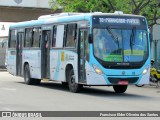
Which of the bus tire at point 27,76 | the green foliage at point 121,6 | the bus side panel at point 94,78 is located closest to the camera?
the bus side panel at point 94,78

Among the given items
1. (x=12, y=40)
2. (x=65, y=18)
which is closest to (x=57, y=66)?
(x=65, y=18)

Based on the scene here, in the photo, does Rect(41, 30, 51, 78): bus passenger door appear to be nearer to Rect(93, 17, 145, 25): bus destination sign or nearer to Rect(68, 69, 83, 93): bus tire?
Rect(68, 69, 83, 93): bus tire

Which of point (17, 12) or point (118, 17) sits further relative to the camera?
point (17, 12)

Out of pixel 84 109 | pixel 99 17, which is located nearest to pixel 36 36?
pixel 99 17

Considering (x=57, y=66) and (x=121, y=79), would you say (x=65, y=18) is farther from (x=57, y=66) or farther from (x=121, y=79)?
(x=121, y=79)

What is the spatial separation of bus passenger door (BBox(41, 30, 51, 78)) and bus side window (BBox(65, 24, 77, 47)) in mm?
2154

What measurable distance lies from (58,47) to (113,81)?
3787mm

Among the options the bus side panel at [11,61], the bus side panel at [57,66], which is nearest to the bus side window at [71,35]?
the bus side panel at [57,66]

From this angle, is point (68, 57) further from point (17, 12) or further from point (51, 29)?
point (17, 12)

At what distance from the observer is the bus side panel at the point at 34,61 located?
78.8 feet

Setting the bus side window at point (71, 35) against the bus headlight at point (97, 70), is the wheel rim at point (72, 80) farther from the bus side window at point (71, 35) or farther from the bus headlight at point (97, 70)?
the bus headlight at point (97, 70)

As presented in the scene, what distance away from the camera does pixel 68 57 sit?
20.9m

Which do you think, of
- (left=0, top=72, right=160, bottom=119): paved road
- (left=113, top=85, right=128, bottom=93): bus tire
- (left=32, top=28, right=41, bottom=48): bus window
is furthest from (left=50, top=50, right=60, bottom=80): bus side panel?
(left=113, top=85, right=128, bottom=93): bus tire

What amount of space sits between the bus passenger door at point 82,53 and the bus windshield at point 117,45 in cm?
49
